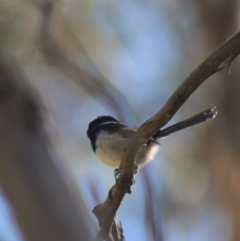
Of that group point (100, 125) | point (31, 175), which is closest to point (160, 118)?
point (31, 175)

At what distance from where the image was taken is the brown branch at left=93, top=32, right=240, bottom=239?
1.02 m

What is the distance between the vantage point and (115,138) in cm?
233

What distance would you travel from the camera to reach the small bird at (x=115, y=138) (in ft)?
6.92

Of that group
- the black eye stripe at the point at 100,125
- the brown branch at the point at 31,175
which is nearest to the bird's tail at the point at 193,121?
the black eye stripe at the point at 100,125

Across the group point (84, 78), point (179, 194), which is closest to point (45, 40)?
point (84, 78)

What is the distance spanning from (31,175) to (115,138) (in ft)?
5.36

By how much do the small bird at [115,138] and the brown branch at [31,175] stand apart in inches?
48.0

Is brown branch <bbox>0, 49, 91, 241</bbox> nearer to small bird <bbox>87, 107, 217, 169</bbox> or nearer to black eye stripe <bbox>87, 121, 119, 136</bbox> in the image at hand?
small bird <bbox>87, 107, 217, 169</bbox>

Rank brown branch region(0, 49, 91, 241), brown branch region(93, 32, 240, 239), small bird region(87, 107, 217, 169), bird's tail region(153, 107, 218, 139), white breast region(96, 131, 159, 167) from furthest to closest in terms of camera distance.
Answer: white breast region(96, 131, 159, 167), small bird region(87, 107, 217, 169), bird's tail region(153, 107, 218, 139), brown branch region(93, 32, 240, 239), brown branch region(0, 49, 91, 241)

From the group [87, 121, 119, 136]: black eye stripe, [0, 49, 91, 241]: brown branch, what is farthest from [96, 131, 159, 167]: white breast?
[0, 49, 91, 241]: brown branch

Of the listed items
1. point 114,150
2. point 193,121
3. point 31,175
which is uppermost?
point 114,150

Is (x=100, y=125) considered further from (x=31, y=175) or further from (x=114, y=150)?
(x=31, y=175)

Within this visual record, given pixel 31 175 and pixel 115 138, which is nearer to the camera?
pixel 31 175

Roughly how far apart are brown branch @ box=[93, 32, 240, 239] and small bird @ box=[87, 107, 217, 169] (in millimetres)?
710
